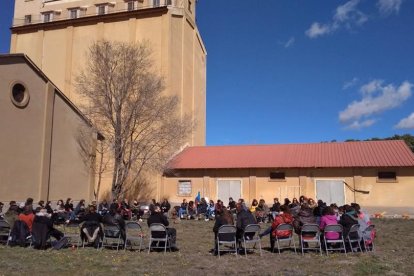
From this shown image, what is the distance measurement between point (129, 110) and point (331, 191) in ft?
45.6

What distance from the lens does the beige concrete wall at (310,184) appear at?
2600cm

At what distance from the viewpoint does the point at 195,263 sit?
32.6ft

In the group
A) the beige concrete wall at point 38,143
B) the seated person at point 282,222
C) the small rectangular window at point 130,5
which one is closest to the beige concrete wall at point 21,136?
the beige concrete wall at point 38,143

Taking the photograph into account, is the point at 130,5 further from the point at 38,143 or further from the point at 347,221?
the point at 347,221

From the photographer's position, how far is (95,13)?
36312mm

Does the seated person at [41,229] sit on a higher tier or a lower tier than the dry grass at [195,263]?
higher

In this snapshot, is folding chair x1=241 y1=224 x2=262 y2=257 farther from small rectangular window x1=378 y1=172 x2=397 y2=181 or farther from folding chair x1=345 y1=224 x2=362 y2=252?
small rectangular window x1=378 y1=172 x2=397 y2=181

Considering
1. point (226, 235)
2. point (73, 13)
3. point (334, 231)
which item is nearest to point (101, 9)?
point (73, 13)

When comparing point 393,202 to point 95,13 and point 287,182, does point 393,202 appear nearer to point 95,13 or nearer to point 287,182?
point 287,182

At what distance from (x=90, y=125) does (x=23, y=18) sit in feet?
60.9

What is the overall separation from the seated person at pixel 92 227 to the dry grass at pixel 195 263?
0.41 meters

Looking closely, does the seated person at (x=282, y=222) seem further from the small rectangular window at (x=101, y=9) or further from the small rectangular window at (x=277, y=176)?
the small rectangular window at (x=101, y=9)

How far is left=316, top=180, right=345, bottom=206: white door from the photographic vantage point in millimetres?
26953

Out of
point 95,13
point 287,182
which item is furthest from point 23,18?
point 287,182
